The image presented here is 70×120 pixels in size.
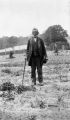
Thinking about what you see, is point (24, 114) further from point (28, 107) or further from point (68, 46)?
point (68, 46)

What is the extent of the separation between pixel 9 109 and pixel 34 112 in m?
0.69

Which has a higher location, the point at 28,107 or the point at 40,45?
the point at 40,45

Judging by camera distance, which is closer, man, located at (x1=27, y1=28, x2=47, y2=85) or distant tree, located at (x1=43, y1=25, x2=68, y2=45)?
man, located at (x1=27, y1=28, x2=47, y2=85)

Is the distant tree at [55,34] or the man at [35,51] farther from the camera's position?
the distant tree at [55,34]

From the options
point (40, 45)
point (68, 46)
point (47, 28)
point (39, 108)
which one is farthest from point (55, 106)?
point (47, 28)

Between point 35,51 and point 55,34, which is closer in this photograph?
point 35,51

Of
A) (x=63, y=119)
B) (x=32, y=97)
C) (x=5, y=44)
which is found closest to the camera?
(x=63, y=119)

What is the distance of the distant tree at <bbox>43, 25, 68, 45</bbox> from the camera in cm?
6956

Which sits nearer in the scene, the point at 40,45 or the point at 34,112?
the point at 34,112

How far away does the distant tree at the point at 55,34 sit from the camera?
69562 millimetres

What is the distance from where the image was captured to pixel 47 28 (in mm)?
73438

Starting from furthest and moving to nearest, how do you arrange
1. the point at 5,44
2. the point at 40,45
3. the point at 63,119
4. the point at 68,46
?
1. the point at 5,44
2. the point at 68,46
3. the point at 40,45
4. the point at 63,119

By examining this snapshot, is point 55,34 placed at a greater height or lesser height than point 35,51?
lesser

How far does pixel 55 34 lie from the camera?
7000 centimetres
